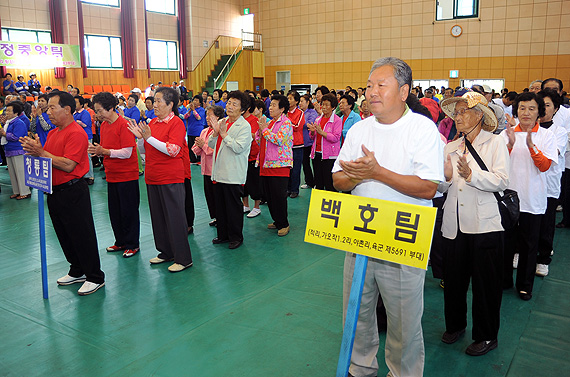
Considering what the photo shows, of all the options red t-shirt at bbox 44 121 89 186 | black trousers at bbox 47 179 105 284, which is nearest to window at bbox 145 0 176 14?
red t-shirt at bbox 44 121 89 186

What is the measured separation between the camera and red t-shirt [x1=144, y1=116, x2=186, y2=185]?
13.6ft

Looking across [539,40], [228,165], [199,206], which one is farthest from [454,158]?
[539,40]

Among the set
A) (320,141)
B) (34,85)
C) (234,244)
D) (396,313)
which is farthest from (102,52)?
(396,313)

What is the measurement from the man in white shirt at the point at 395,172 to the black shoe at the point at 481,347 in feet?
2.58

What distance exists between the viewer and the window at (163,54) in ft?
67.1

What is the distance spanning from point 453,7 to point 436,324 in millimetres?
16170

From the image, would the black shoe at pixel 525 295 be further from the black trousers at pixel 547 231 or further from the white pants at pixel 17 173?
the white pants at pixel 17 173

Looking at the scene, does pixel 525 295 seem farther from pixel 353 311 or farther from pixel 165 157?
pixel 165 157

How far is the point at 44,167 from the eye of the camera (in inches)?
138

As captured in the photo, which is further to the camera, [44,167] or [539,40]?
[539,40]

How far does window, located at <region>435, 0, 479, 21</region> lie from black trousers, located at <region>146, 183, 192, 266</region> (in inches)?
615

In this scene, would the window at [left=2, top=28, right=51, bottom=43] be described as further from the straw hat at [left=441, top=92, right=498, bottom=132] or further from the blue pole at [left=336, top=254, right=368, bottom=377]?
the blue pole at [left=336, top=254, right=368, bottom=377]

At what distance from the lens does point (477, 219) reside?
2.76 meters

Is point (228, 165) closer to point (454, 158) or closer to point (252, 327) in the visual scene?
point (252, 327)
